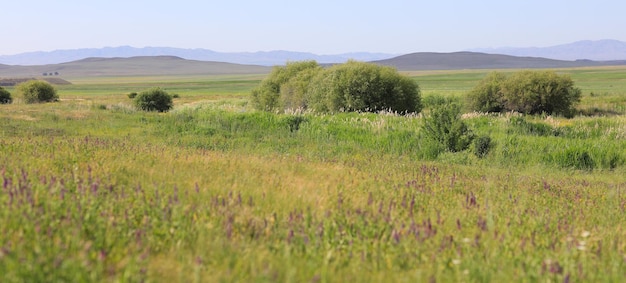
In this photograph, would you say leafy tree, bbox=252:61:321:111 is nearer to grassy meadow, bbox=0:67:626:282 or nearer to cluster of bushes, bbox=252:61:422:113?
cluster of bushes, bbox=252:61:422:113

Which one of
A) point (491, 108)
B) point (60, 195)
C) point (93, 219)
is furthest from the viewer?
point (491, 108)

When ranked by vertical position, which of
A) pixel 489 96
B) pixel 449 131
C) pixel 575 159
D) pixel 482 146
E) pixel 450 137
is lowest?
pixel 575 159

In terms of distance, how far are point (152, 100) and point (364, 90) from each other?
20.2m

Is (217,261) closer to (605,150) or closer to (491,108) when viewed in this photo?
(605,150)

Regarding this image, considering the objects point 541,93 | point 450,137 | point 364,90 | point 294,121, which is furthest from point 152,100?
point 450,137

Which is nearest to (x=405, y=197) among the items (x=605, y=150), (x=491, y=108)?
(x=605, y=150)

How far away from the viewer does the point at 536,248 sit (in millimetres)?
4852

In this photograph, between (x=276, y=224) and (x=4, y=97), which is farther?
(x=4, y=97)

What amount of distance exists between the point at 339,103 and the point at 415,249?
81.1ft

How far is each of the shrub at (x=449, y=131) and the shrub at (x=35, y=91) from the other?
43075 millimetres

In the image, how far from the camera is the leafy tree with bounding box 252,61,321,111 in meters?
34.4

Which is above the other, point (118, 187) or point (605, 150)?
point (118, 187)

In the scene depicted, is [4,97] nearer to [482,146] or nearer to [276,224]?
[482,146]

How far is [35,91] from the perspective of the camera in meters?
48.5
